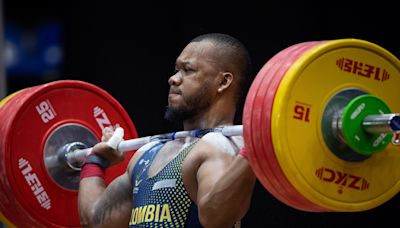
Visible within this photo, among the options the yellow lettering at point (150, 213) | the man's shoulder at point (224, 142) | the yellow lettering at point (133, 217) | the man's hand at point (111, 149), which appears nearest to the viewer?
the man's shoulder at point (224, 142)

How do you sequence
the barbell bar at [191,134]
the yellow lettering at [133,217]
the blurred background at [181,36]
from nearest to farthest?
the barbell bar at [191,134]
the yellow lettering at [133,217]
the blurred background at [181,36]

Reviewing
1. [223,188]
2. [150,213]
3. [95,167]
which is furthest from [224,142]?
[95,167]

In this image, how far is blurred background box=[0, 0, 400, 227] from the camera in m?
3.95

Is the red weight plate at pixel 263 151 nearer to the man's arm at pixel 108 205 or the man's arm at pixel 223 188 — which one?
the man's arm at pixel 223 188

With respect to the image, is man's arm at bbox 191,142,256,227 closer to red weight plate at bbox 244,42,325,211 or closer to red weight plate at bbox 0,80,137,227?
red weight plate at bbox 244,42,325,211

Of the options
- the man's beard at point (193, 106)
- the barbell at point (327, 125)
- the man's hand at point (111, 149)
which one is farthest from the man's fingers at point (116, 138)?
the barbell at point (327, 125)

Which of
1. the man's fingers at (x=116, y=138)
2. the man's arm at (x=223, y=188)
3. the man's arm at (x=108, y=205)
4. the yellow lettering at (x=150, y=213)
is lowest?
the man's arm at (x=108, y=205)

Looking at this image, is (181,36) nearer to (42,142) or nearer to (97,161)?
(42,142)

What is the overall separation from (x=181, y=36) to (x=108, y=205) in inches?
54.9

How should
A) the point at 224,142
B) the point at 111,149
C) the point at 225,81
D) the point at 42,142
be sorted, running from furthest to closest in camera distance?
the point at 42,142 < the point at 111,149 < the point at 225,81 < the point at 224,142

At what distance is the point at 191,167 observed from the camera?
3.17m

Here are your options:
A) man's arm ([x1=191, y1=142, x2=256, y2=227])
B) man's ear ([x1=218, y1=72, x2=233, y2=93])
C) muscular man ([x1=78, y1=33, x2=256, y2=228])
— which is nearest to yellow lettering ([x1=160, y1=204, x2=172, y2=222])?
muscular man ([x1=78, y1=33, x2=256, y2=228])

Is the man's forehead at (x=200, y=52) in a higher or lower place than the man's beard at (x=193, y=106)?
higher

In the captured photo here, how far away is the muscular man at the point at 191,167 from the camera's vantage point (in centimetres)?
297
